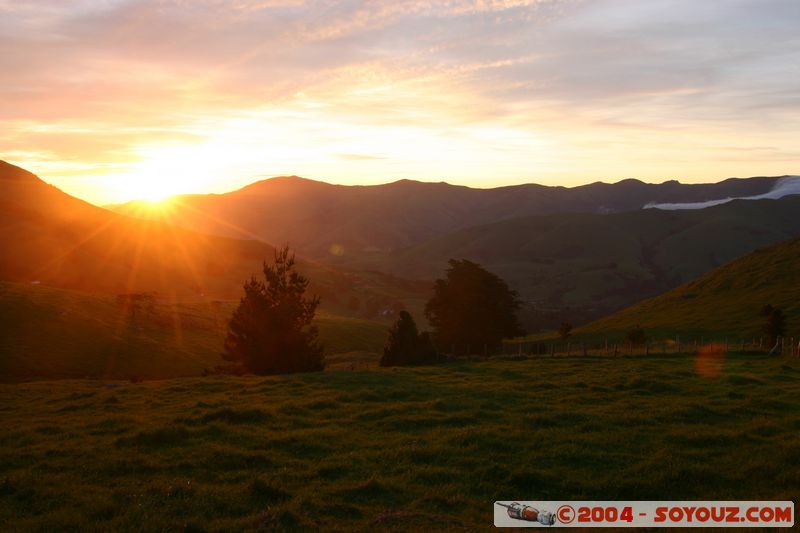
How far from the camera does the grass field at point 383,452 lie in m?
13.7

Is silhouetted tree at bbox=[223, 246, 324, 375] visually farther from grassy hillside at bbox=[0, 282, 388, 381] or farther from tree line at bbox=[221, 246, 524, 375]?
grassy hillside at bbox=[0, 282, 388, 381]

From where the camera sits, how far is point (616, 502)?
47.3 ft

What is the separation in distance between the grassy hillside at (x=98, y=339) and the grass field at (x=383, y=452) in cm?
3054

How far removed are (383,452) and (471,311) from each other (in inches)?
2294

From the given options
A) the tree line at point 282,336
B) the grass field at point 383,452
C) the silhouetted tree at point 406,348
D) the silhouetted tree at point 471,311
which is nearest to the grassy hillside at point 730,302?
the silhouetted tree at point 471,311

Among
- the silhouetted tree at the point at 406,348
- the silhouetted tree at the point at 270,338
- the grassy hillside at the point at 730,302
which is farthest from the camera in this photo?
the grassy hillside at the point at 730,302

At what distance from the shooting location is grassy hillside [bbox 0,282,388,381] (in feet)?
199

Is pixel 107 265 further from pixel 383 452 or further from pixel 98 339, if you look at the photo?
pixel 383 452

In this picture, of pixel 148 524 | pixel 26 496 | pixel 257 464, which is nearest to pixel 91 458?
pixel 26 496

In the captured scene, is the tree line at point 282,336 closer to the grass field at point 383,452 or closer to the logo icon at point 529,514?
the grass field at point 383,452

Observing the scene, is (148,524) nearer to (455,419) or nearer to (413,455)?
(413,455)

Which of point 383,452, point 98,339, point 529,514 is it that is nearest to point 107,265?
point 98,339

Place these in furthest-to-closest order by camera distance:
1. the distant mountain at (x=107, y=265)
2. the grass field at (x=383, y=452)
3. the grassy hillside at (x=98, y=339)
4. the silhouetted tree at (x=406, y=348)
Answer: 1. the distant mountain at (x=107, y=265)
2. the grassy hillside at (x=98, y=339)
3. the silhouetted tree at (x=406, y=348)
4. the grass field at (x=383, y=452)

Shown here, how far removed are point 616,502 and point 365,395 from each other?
15209 millimetres
